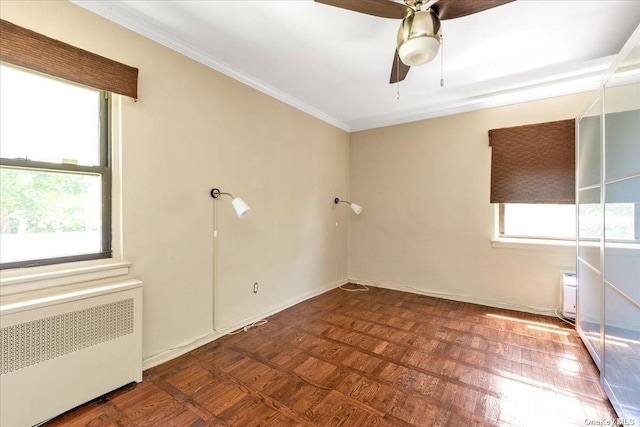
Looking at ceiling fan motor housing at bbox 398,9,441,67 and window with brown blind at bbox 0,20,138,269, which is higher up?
ceiling fan motor housing at bbox 398,9,441,67

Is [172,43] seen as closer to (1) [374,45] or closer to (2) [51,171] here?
(2) [51,171]

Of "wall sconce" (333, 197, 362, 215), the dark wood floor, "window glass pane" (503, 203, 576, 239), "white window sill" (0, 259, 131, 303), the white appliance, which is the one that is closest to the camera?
"white window sill" (0, 259, 131, 303)

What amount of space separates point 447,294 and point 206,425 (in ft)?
11.3

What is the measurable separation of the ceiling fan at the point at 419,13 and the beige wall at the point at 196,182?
1.57m

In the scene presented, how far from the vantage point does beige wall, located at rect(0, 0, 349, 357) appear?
81.1 inches

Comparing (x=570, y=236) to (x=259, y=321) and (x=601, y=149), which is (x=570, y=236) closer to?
(x=601, y=149)

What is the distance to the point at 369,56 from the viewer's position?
2.55m

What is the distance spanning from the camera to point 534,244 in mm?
3338

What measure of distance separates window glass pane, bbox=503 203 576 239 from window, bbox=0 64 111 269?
14.6ft

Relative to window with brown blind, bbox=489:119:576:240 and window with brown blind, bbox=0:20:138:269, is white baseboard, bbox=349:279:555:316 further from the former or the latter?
window with brown blind, bbox=0:20:138:269

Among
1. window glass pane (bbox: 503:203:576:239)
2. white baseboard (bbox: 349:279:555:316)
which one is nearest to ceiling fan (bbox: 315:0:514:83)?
window glass pane (bbox: 503:203:576:239)

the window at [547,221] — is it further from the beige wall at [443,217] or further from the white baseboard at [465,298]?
the white baseboard at [465,298]

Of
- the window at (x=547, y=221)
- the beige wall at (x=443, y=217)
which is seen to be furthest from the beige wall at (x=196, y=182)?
the window at (x=547, y=221)

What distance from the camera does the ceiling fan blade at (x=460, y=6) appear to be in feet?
4.86
